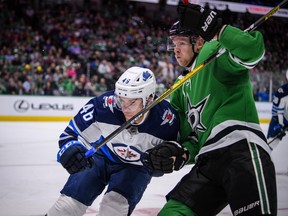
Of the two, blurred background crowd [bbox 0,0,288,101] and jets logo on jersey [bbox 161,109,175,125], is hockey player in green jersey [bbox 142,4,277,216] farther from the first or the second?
blurred background crowd [bbox 0,0,288,101]

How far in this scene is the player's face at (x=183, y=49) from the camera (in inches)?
72.1

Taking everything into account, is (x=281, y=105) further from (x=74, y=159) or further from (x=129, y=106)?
(x=74, y=159)

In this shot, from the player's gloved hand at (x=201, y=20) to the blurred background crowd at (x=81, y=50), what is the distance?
4.63 metres

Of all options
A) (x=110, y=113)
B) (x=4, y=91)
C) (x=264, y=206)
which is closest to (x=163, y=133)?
(x=110, y=113)

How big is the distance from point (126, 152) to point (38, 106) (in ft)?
21.9

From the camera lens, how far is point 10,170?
3818 mm

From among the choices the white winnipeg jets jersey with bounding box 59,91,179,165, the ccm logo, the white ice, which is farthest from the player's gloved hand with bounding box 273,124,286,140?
the ccm logo

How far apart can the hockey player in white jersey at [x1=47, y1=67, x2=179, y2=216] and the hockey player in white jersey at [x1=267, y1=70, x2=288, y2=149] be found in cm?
271

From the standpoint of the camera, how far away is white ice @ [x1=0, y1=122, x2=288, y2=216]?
8.95 feet

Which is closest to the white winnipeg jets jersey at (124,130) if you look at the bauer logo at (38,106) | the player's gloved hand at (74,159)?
the player's gloved hand at (74,159)

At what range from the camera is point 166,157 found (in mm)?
1657

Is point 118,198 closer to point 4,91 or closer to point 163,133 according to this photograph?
point 163,133

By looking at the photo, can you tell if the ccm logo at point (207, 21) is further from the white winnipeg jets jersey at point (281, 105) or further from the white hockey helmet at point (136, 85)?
the white winnipeg jets jersey at point (281, 105)

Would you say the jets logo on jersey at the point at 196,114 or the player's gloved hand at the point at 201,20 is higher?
the player's gloved hand at the point at 201,20
